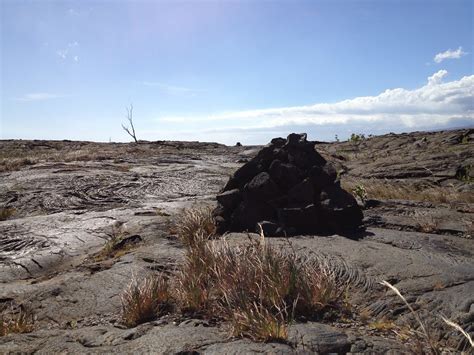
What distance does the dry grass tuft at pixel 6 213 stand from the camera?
10.4 m

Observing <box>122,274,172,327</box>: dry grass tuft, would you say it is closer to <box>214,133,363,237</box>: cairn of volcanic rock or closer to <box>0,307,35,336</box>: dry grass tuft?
<box>0,307,35,336</box>: dry grass tuft

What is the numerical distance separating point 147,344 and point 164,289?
3.57 feet

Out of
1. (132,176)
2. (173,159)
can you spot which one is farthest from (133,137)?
(132,176)

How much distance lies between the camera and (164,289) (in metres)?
5.12

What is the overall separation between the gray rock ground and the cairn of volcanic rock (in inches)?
19.7

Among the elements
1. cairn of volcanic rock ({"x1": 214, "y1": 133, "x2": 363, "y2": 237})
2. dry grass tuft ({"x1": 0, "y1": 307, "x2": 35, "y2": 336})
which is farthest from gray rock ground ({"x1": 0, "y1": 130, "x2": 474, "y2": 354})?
cairn of volcanic rock ({"x1": 214, "y1": 133, "x2": 363, "y2": 237})

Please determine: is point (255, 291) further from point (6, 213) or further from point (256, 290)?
point (6, 213)

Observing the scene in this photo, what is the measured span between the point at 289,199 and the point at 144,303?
393 centimetres

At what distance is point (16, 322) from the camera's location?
190 inches

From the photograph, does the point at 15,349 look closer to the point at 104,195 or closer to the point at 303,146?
the point at 303,146

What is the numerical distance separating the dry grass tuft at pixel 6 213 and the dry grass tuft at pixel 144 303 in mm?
6866

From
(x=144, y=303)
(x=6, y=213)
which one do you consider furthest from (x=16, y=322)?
(x=6, y=213)

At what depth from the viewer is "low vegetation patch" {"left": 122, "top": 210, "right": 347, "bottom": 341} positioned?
4.20 metres

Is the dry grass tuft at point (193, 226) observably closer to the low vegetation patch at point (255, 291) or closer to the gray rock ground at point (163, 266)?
the gray rock ground at point (163, 266)
